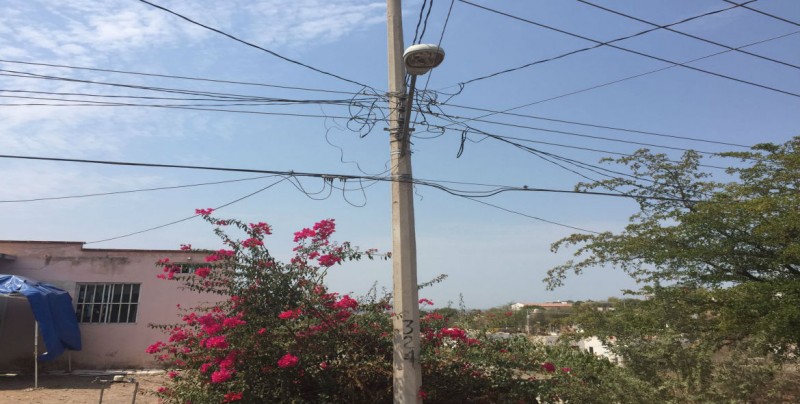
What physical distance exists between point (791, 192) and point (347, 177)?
9.12 meters

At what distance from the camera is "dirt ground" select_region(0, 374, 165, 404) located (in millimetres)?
9570

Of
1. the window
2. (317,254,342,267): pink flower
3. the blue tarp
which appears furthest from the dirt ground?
(317,254,342,267): pink flower

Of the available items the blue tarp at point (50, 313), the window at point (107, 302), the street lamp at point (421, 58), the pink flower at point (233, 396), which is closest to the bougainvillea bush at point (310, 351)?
the pink flower at point (233, 396)

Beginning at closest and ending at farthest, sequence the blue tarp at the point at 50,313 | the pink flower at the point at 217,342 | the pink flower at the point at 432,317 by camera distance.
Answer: the pink flower at the point at 217,342, the pink flower at the point at 432,317, the blue tarp at the point at 50,313

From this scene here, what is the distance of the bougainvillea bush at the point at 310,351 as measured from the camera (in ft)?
20.5

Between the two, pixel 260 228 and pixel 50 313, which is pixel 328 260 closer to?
pixel 260 228

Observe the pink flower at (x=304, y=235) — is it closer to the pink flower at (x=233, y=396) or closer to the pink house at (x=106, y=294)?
the pink flower at (x=233, y=396)

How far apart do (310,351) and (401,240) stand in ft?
5.80

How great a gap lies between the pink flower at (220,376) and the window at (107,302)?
8.98m

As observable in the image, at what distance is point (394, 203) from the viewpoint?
6.31 m

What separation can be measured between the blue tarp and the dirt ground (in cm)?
69

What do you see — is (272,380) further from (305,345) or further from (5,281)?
(5,281)

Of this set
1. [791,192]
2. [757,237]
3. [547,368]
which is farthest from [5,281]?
[791,192]

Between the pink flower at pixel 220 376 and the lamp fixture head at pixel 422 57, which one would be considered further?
the pink flower at pixel 220 376
